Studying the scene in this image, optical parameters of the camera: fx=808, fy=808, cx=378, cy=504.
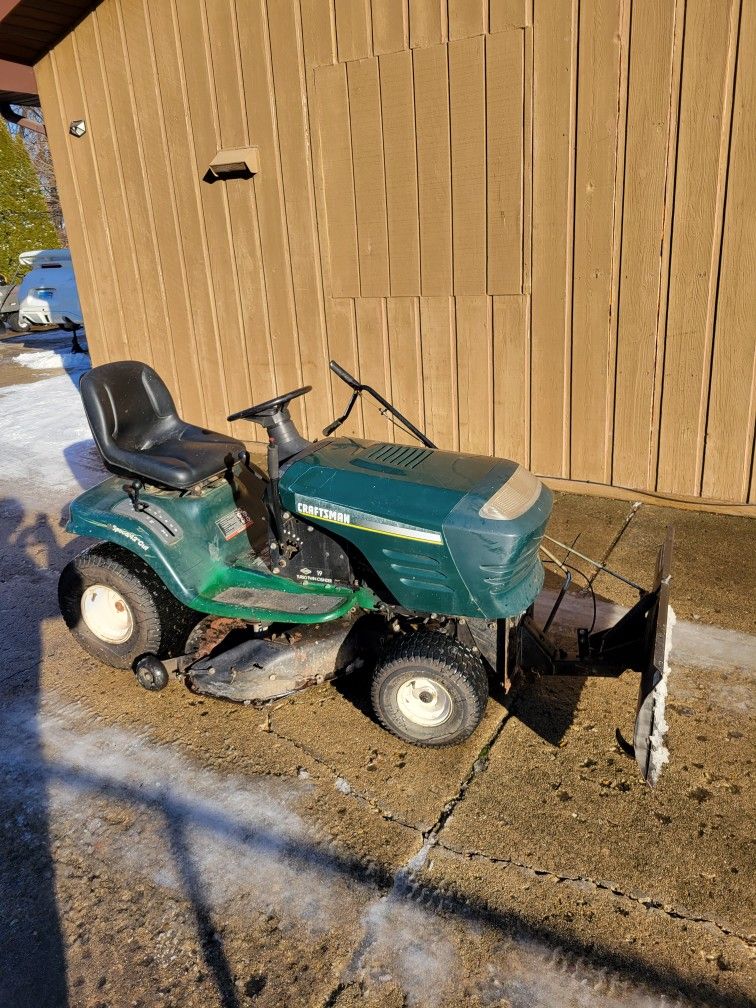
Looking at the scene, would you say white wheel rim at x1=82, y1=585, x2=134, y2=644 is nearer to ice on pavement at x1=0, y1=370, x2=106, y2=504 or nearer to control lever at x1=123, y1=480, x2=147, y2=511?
control lever at x1=123, y1=480, x2=147, y2=511

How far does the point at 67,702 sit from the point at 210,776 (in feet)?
2.97

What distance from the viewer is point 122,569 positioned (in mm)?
3455

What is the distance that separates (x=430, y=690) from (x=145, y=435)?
6.17ft

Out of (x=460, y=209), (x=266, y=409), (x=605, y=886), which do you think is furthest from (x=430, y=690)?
(x=460, y=209)

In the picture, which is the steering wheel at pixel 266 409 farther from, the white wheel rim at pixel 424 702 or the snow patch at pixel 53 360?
the snow patch at pixel 53 360

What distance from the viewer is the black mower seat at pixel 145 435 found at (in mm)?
3484

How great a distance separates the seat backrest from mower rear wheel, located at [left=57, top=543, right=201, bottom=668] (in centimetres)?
46

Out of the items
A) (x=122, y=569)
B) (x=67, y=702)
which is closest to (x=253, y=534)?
(x=122, y=569)

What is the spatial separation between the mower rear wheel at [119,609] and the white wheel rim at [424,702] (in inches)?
45.1

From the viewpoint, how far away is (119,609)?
355 centimetres

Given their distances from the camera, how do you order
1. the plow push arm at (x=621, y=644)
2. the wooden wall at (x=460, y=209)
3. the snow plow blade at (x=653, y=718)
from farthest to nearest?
the wooden wall at (x=460, y=209) < the plow push arm at (x=621, y=644) < the snow plow blade at (x=653, y=718)

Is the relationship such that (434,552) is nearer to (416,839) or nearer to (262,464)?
(416,839)

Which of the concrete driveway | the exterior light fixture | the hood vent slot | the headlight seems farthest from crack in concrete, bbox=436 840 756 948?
the exterior light fixture

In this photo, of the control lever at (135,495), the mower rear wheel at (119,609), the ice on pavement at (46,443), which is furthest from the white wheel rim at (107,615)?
the ice on pavement at (46,443)
